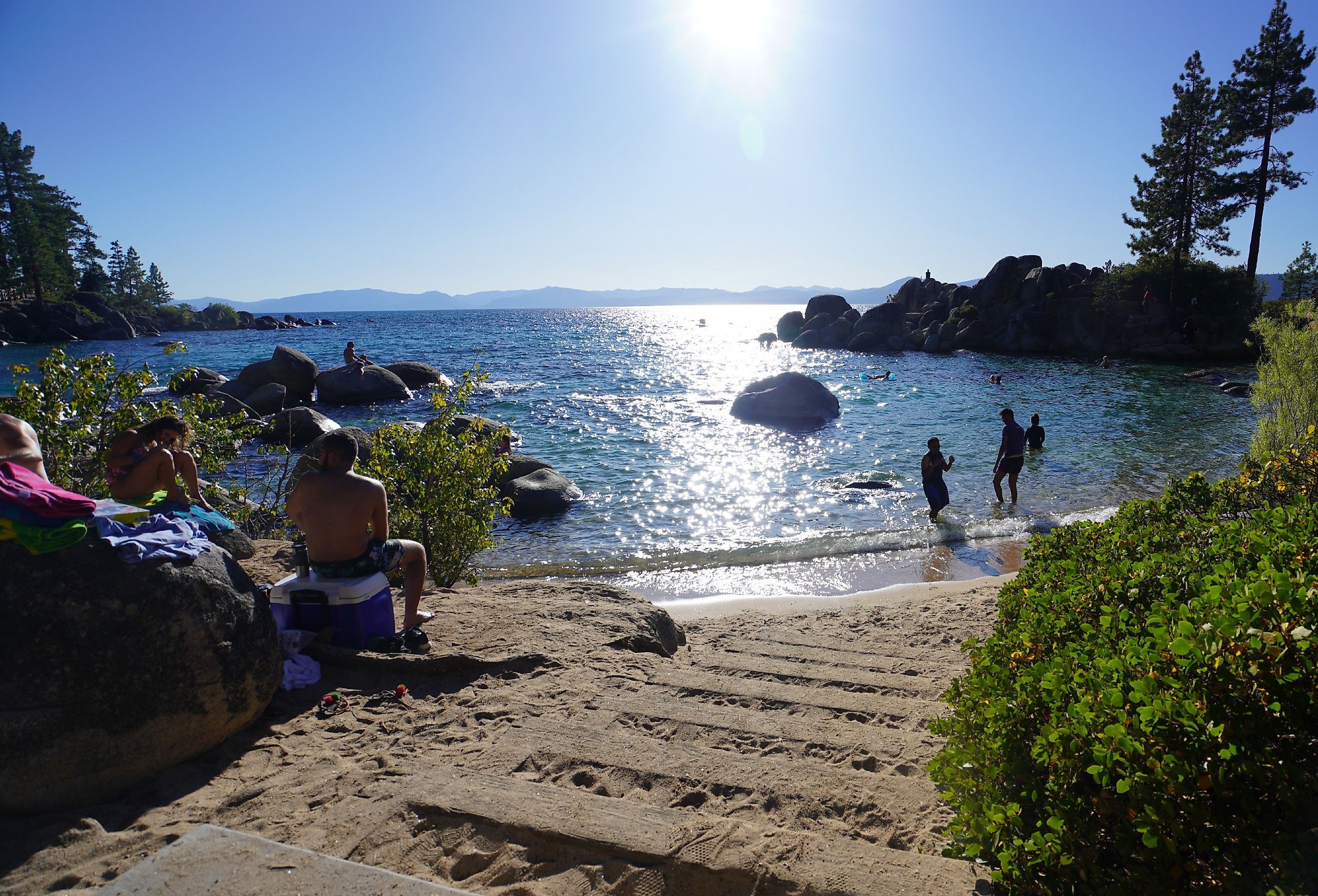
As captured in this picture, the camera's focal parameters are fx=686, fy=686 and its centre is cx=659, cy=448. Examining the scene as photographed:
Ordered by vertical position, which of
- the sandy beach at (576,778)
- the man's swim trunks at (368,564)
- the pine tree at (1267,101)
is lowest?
the sandy beach at (576,778)

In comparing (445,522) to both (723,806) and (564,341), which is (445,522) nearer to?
(723,806)

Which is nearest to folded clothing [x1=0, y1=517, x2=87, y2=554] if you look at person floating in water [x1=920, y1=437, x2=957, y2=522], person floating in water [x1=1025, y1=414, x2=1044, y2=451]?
person floating in water [x1=920, y1=437, x2=957, y2=522]

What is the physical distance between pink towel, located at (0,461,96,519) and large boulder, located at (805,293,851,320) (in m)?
57.7

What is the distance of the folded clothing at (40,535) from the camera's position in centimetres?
311

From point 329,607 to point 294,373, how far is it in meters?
24.0

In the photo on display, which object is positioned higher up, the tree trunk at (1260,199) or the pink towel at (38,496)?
the tree trunk at (1260,199)

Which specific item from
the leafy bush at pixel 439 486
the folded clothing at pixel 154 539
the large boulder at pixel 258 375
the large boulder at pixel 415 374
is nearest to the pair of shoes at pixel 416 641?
the folded clothing at pixel 154 539

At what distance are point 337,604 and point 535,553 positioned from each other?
6.35 meters

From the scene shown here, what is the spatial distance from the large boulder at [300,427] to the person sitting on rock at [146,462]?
1280 cm

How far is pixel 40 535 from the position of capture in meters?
3.13

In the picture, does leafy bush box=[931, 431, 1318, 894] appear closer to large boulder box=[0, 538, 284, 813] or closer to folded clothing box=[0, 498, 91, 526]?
large boulder box=[0, 538, 284, 813]

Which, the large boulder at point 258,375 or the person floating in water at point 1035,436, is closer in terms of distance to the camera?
the person floating in water at point 1035,436

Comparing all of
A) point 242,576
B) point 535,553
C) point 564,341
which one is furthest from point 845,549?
point 564,341

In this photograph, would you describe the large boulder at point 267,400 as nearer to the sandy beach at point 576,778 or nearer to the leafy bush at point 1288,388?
the sandy beach at point 576,778
